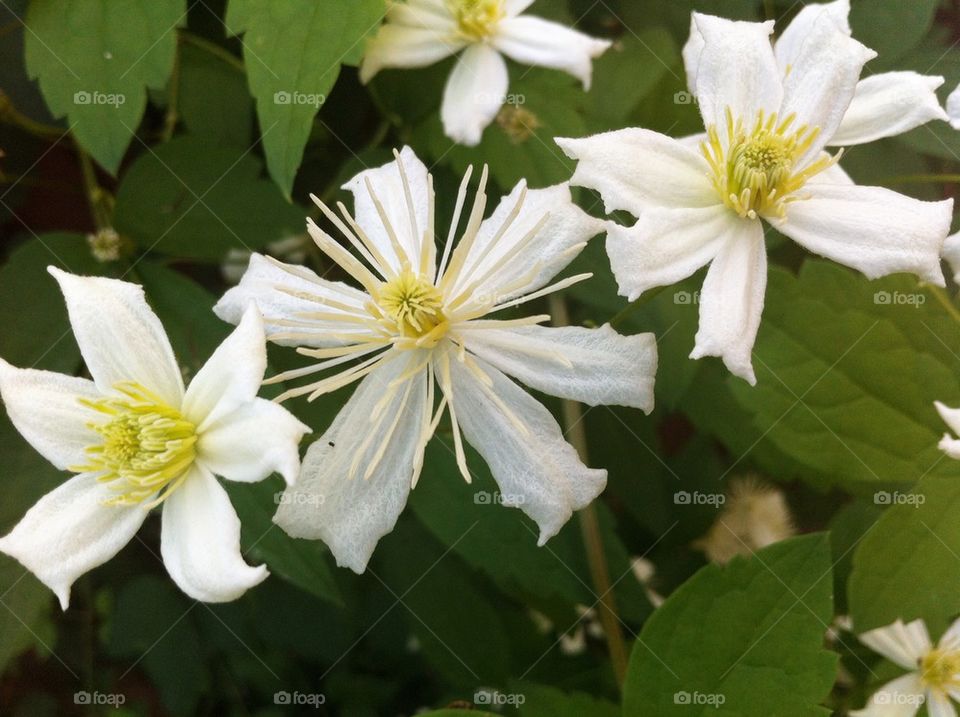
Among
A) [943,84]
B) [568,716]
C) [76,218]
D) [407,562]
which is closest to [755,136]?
[943,84]

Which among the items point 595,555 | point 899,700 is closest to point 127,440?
point 595,555

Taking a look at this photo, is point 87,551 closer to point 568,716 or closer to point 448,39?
point 568,716

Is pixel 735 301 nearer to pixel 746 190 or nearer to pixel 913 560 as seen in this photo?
pixel 746 190
